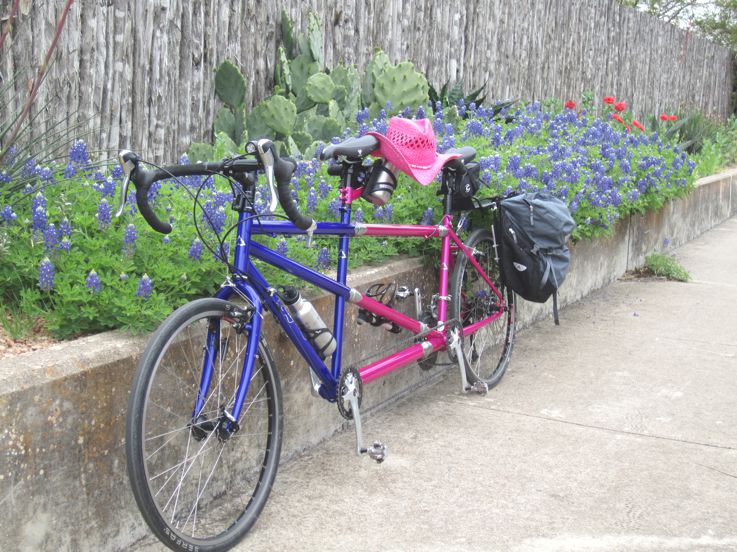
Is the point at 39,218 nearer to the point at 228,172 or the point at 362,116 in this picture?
the point at 228,172

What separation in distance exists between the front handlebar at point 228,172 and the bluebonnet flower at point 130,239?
293mm

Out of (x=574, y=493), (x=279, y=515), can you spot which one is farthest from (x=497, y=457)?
(x=279, y=515)

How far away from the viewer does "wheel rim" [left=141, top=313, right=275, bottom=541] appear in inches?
119

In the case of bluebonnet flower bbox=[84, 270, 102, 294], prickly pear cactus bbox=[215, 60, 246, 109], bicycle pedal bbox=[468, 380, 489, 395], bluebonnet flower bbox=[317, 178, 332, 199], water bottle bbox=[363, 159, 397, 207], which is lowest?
bicycle pedal bbox=[468, 380, 489, 395]

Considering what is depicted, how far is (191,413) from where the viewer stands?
126 inches

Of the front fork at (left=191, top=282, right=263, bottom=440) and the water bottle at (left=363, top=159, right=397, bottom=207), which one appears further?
the water bottle at (left=363, top=159, right=397, bottom=207)

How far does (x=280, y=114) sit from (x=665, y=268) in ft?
12.6

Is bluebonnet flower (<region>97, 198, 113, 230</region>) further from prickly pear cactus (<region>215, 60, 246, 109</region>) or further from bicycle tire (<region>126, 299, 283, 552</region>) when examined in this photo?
prickly pear cactus (<region>215, 60, 246, 109</region>)

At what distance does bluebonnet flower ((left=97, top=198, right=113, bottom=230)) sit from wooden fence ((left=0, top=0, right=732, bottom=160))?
3.71 feet

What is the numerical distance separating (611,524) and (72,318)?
6.50 ft

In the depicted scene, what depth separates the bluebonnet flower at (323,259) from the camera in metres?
4.08

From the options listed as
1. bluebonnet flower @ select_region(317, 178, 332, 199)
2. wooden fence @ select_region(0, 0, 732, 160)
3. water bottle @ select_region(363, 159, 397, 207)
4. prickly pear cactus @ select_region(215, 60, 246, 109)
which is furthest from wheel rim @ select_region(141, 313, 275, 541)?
prickly pear cactus @ select_region(215, 60, 246, 109)

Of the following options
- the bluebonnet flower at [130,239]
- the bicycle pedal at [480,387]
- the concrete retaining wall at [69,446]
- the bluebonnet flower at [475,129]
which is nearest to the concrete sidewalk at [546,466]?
the bicycle pedal at [480,387]

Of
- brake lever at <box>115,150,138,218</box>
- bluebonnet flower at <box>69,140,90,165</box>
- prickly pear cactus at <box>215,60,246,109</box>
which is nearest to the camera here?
brake lever at <box>115,150,138,218</box>
